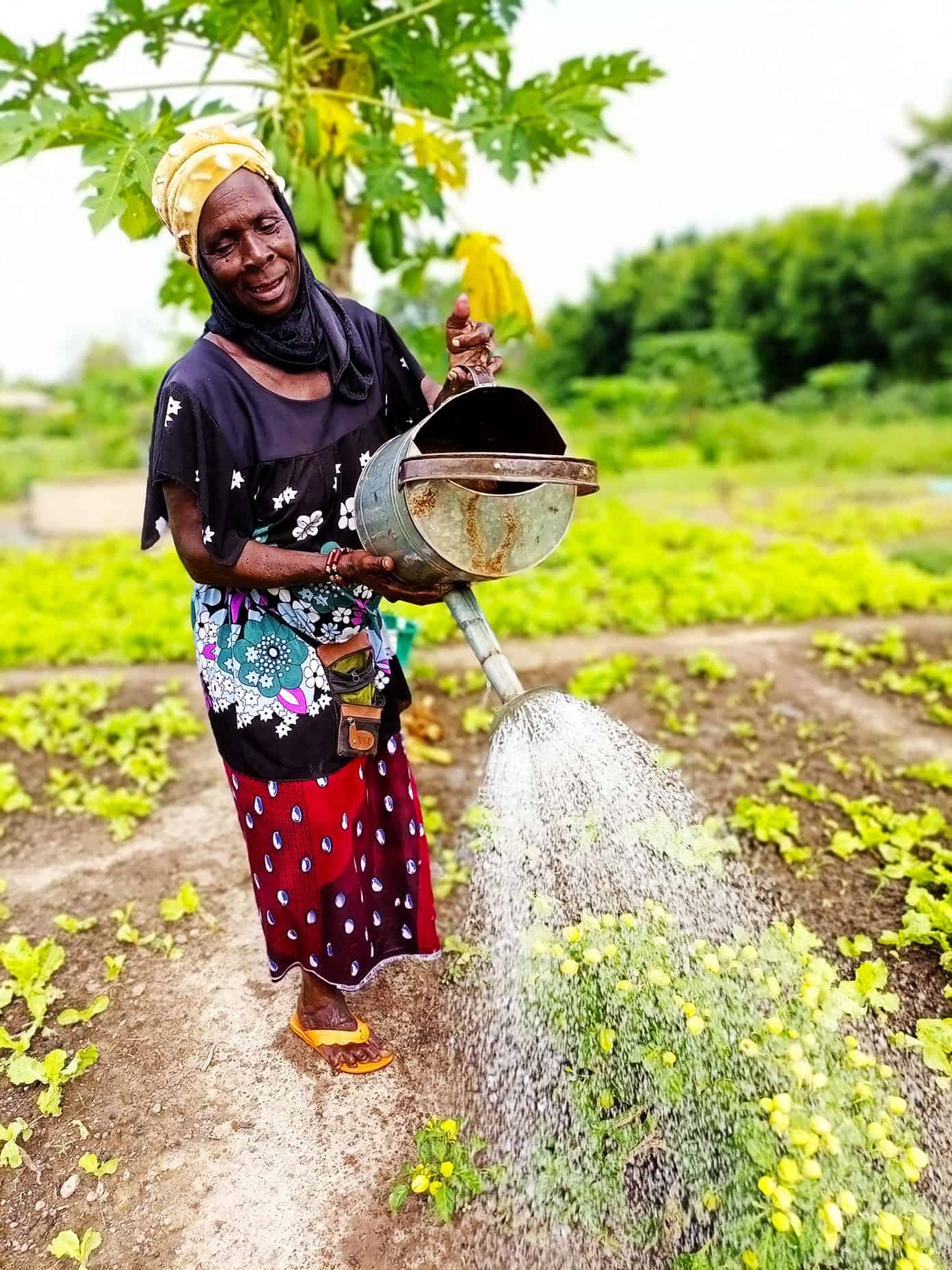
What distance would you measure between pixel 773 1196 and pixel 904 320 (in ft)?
66.8

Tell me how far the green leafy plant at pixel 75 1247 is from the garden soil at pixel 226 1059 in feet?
0.09

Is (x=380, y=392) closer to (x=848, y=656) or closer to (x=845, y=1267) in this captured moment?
(x=845, y=1267)

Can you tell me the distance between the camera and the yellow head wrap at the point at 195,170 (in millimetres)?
1644

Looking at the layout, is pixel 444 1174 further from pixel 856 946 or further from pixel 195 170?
pixel 195 170

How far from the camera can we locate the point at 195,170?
1.64 metres

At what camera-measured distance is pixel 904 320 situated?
18.9 metres

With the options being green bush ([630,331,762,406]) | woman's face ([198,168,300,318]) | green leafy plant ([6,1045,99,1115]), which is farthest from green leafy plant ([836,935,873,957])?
green bush ([630,331,762,406])

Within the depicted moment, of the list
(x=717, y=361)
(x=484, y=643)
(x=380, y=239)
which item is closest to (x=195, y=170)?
(x=484, y=643)

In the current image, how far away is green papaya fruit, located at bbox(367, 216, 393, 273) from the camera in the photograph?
304 centimetres

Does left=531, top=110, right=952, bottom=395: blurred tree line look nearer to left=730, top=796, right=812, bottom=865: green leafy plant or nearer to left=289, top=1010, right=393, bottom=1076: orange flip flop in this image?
left=730, top=796, right=812, bottom=865: green leafy plant

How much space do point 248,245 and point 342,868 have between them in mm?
1248

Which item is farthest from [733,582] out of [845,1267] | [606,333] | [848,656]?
[606,333]

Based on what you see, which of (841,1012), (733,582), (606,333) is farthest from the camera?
(606,333)

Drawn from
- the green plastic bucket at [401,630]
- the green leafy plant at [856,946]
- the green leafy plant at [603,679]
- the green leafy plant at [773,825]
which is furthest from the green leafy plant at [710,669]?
the green leafy plant at [856,946]
